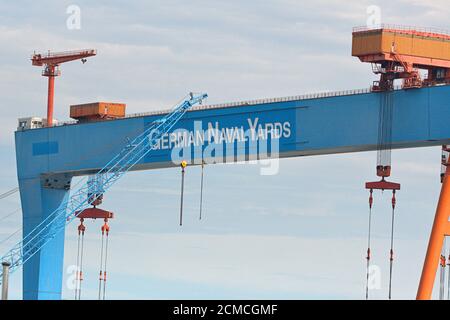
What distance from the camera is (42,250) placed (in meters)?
67.9

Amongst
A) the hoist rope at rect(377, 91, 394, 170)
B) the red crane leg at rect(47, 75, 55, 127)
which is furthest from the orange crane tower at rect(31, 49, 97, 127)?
the hoist rope at rect(377, 91, 394, 170)

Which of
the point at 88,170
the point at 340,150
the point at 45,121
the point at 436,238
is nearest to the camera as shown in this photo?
the point at 436,238

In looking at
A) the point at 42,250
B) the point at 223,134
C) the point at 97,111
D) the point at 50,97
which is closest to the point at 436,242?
the point at 223,134

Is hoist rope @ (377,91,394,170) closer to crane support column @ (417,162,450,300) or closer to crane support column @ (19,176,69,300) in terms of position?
crane support column @ (417,162,450,300)

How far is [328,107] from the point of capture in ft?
174

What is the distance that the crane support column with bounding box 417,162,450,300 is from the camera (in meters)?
49.5

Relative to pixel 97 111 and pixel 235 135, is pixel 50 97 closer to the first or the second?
pixel 97 111

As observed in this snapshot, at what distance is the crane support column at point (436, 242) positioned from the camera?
4950 cm

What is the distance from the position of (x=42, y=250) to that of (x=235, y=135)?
1692 cm

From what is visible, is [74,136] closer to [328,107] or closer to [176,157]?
[176,157]

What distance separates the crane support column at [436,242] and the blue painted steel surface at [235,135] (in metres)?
2.37

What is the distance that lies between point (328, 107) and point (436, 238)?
760 centimetres
